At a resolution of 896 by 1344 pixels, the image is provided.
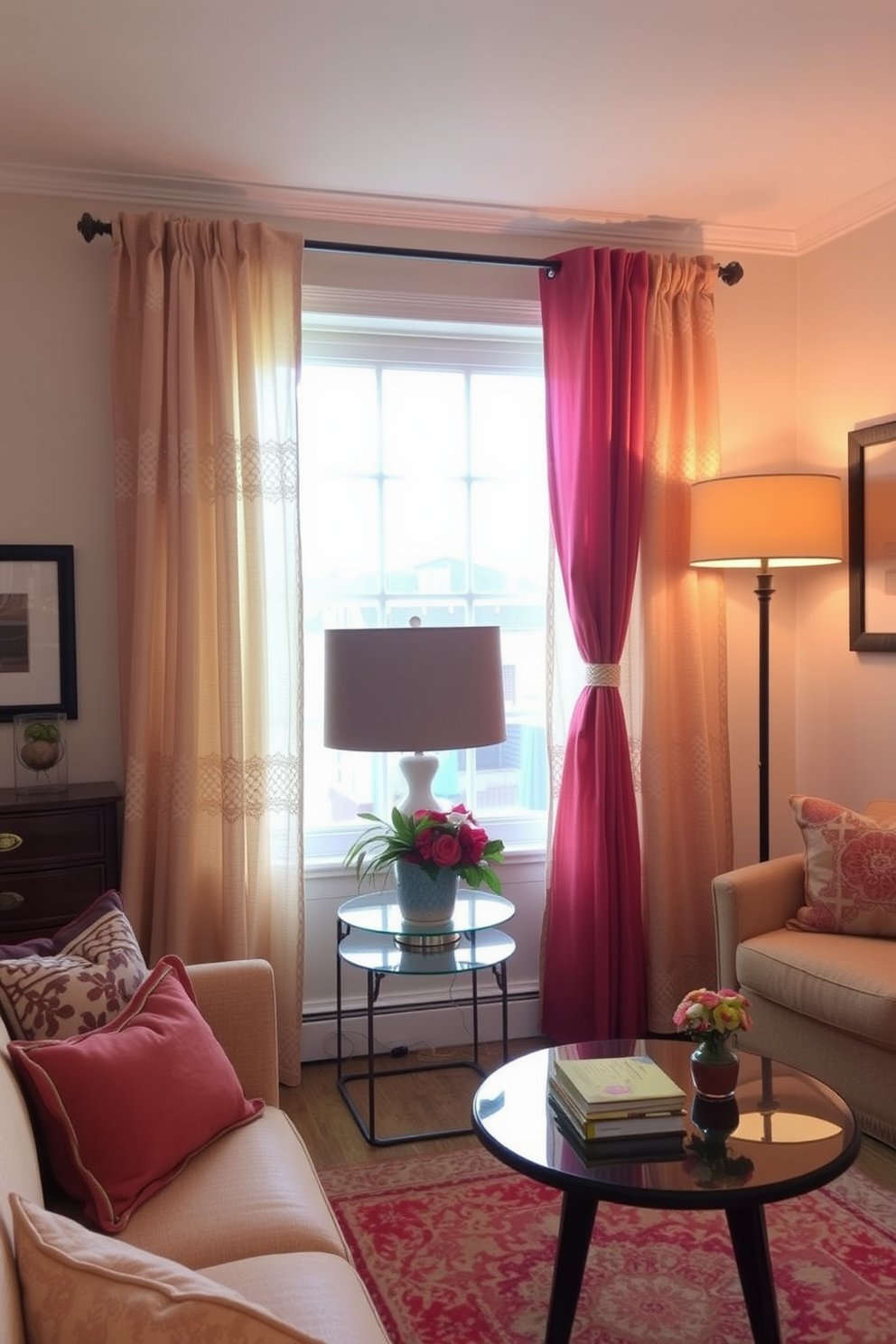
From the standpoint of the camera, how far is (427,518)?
401 centimetres

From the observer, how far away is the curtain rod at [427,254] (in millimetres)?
→ 3309

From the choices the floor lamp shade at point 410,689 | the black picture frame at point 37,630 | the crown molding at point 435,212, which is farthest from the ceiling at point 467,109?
the floor lamp shade at point 410,689

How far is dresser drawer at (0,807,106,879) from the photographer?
122 inches

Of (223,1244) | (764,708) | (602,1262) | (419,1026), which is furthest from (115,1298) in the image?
(764,708)

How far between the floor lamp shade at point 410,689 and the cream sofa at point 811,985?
3.37ft

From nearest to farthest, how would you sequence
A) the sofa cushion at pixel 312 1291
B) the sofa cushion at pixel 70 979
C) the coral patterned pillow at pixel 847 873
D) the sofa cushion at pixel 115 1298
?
the sofa cushion at pixel 115 1298
the sofa cushion at pixel 312 1291
the sofa cushion at pixel 70 979
the coral patterned pillow at pixel 847 873

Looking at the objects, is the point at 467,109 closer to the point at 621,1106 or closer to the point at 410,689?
the point at 410,689

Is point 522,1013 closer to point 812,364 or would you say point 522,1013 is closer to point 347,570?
point 347,570

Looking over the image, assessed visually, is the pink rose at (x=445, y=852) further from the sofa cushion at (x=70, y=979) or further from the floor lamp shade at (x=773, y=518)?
the floor lamp shade at (x=773, y=518)

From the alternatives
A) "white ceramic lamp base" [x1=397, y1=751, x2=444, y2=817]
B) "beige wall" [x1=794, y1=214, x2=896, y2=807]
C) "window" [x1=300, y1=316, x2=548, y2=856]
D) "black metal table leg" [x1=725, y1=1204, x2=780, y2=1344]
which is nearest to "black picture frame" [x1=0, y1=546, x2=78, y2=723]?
"window" [x1=300, y1=316, x2=548, y2=856]

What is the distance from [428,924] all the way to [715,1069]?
1099 millimetres

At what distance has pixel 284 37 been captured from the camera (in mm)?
2658

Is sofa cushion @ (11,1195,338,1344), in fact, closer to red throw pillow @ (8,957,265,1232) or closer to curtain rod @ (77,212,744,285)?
red throw pillow @ (8,957,265,1232)

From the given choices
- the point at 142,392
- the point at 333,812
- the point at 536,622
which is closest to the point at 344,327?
the point at 142,392
